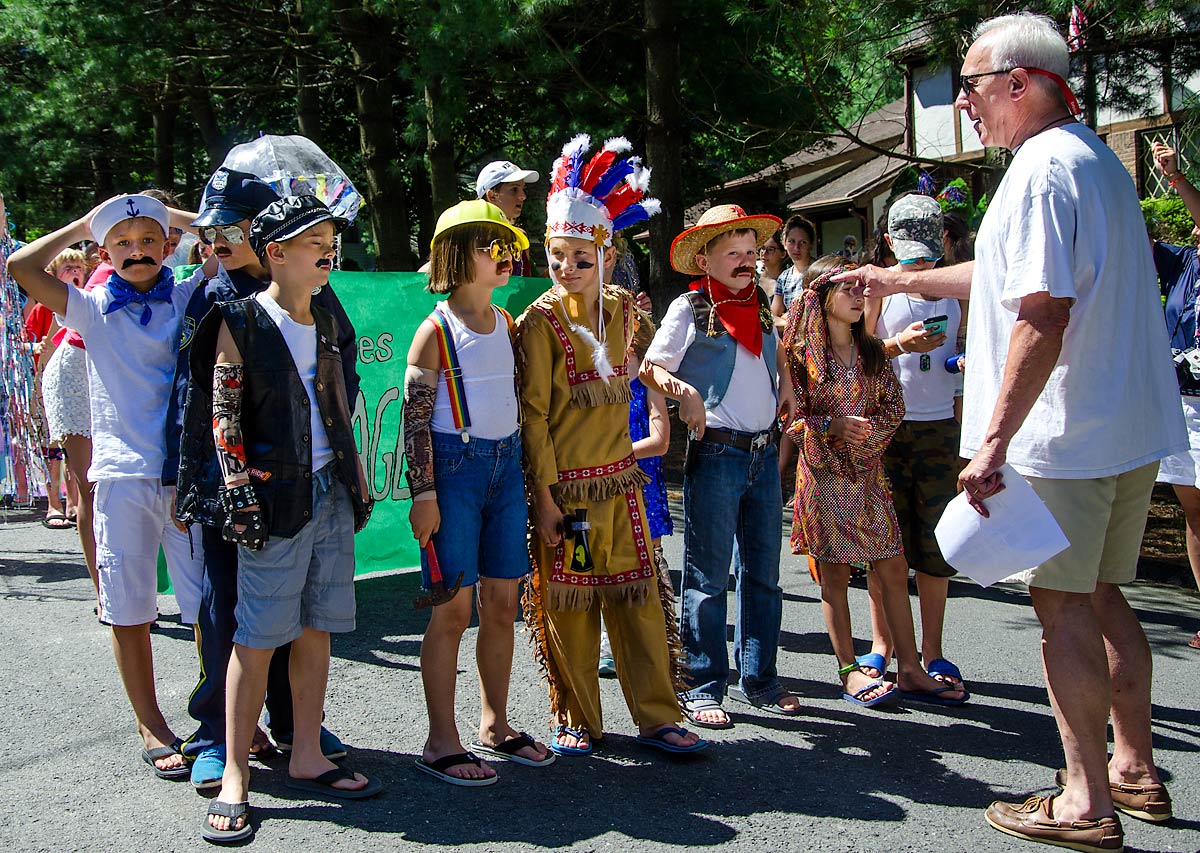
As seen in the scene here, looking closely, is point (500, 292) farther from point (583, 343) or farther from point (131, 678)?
point (131, 678)

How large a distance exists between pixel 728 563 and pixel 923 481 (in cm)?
107

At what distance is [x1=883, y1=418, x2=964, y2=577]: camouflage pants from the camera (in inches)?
191

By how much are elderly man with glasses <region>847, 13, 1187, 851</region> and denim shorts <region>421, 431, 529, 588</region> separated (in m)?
1.53

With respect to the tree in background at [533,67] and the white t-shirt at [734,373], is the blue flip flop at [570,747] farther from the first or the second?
the tree in background at [533,67]

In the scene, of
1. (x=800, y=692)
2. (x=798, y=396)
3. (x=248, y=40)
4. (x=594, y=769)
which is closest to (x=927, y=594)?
(x=800, y=692)

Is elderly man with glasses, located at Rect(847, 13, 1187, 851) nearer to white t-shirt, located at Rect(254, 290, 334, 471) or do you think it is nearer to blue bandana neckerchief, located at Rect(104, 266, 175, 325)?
white t-shirt, located at Rect(254, 290, 334, 471)

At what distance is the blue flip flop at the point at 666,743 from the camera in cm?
395

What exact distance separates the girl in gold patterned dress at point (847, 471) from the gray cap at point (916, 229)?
0.83 ft

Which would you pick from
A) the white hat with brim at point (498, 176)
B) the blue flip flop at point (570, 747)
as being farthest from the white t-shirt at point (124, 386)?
the white hat with brim at point (498, 176)

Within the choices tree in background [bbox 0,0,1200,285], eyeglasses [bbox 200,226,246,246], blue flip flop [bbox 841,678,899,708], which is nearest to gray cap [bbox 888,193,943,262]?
blue flip flop [bbox 841,678,899,708]

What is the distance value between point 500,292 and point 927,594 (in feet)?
9.78

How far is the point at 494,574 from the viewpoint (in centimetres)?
389

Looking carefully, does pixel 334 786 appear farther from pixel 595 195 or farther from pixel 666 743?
pixel 595 195

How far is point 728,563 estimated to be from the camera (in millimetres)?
4445
